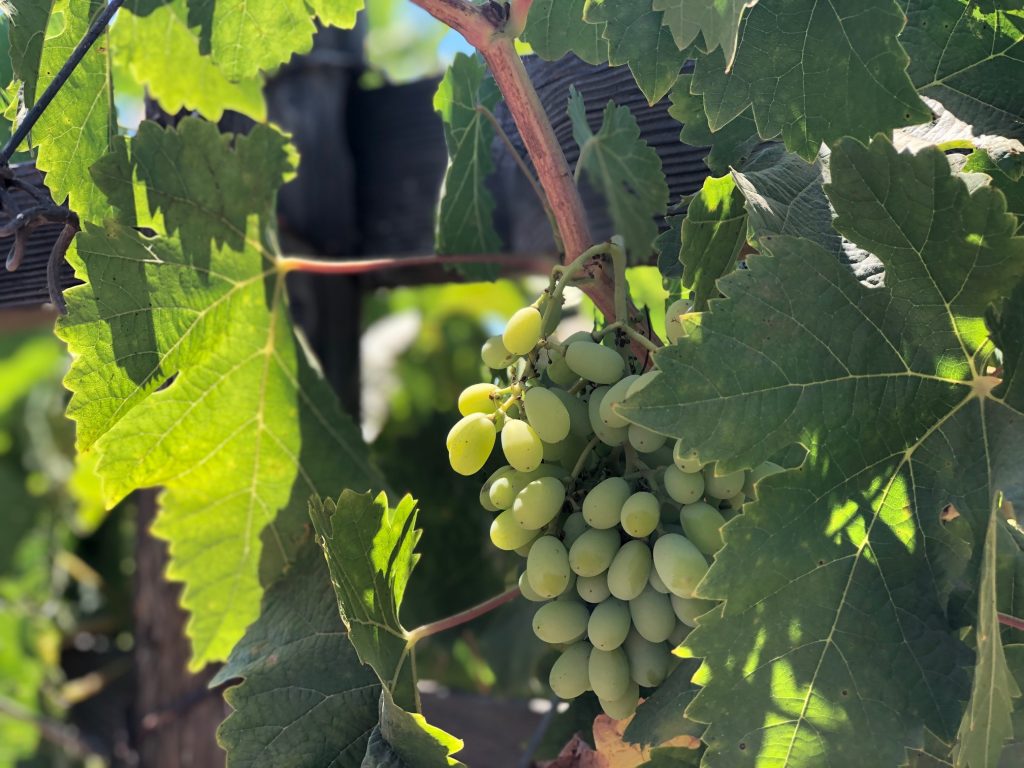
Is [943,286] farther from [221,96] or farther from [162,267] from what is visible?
[221,96]

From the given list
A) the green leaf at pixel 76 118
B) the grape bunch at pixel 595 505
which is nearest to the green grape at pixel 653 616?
the grape bunch at pixel 595 505

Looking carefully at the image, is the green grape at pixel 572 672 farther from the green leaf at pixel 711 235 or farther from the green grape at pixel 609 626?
the green leaf at pixel 711 235

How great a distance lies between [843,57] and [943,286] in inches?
5.6

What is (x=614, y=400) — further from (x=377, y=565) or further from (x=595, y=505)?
(x=377, y=565)

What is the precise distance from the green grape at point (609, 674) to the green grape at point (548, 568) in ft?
0.14

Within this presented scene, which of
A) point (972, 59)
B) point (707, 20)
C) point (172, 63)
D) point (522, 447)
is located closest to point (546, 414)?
point (522, 447)

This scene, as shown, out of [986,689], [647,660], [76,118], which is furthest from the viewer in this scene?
[76,118]

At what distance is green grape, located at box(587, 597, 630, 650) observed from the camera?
0.55 m

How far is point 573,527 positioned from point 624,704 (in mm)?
106

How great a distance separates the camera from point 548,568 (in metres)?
0.55

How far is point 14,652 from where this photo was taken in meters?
1.76

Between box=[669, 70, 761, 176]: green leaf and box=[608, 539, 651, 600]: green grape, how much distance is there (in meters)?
0.25

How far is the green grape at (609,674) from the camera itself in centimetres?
55

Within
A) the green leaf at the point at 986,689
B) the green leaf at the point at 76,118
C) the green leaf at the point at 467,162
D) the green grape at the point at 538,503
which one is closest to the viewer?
the green leaf at the point at 986,689
